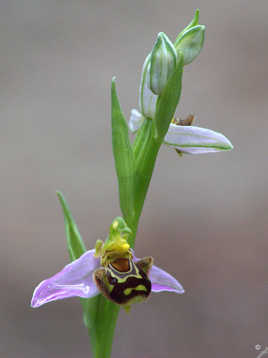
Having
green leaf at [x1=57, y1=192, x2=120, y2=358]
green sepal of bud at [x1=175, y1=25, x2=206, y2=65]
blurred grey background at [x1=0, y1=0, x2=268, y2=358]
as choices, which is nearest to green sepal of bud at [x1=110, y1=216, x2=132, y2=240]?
green leaf at [x1=57, y1=192, x2=120, y2=358]

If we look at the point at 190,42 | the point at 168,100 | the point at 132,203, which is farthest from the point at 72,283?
the point at 190,42

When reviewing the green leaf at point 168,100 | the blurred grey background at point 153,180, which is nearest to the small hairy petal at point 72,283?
the green leaf at point 168,100

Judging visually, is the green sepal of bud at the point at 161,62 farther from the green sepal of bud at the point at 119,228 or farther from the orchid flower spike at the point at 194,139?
the green sepal of bud at the point at 119,228

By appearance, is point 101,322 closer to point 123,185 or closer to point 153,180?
point 123,185

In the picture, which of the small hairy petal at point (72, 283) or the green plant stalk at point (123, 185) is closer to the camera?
the small hairy petal at point (72, 283)

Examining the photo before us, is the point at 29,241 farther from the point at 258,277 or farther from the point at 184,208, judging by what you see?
the point at 258,277

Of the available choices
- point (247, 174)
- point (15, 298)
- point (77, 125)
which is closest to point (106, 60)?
point (77, 125)
